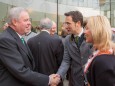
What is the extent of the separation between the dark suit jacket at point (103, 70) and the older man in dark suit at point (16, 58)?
28.9 inches

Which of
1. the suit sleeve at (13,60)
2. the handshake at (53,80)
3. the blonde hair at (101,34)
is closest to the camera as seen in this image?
the blonde hair at (101,34)

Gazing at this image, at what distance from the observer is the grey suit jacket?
168 inches

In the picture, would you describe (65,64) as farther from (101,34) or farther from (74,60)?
(101,34)

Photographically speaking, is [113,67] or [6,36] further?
[6,36]

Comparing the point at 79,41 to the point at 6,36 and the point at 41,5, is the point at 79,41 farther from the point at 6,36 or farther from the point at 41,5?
the point at 41,5

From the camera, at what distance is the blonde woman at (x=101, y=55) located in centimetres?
261

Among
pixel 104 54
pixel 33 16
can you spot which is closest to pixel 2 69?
pixel 104 54

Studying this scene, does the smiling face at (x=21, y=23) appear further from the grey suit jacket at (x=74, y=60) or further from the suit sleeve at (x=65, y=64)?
the suit sleeve at (x=65, y=64)

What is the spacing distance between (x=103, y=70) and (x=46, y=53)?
230 centimetres

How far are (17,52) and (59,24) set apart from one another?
11778mm

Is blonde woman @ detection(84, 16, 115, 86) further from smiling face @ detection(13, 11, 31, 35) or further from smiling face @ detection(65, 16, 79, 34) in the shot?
smiling face @ detection(65, 16, 79, 34)

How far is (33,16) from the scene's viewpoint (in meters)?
14.0

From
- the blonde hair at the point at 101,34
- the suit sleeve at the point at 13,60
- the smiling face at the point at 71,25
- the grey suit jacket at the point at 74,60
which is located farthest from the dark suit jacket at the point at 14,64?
the smiling face at the point at 71,25

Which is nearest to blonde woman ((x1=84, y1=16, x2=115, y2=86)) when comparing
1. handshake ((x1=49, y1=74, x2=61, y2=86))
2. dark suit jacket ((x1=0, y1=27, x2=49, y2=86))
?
dark suit jacket ((x1=0, y1=27, x2=49, y2=86))
